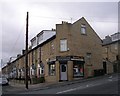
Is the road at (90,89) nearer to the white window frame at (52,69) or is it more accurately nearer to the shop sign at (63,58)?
the shop sign at (63,58)

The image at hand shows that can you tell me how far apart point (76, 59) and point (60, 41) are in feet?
11.7

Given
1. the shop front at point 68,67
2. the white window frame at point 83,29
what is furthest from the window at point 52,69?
the white window frame at point 83,29

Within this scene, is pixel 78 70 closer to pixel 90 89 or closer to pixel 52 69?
pixel 52 69

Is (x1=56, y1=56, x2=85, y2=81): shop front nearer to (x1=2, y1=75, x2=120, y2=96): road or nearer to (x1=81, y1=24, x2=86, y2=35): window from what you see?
(x1=81, y1=24, x2=86, y2=35): window

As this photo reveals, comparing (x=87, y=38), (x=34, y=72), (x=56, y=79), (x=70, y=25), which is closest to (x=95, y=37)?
(x=87, y=38)

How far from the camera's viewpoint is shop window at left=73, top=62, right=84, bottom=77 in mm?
39875

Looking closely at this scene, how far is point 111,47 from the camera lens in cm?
6756

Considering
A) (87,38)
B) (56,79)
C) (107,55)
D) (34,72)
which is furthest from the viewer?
(107,55)

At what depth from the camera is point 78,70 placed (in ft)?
133

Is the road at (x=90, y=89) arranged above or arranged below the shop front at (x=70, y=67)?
below

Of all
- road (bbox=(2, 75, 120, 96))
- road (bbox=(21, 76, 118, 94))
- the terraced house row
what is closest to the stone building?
the terraced house row

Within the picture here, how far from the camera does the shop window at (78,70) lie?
131ft

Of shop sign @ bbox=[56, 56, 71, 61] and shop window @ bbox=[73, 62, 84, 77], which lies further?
shop window @ bbox=[73, 62, 84, 77]

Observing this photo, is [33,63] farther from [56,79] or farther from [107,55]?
[107,55]
